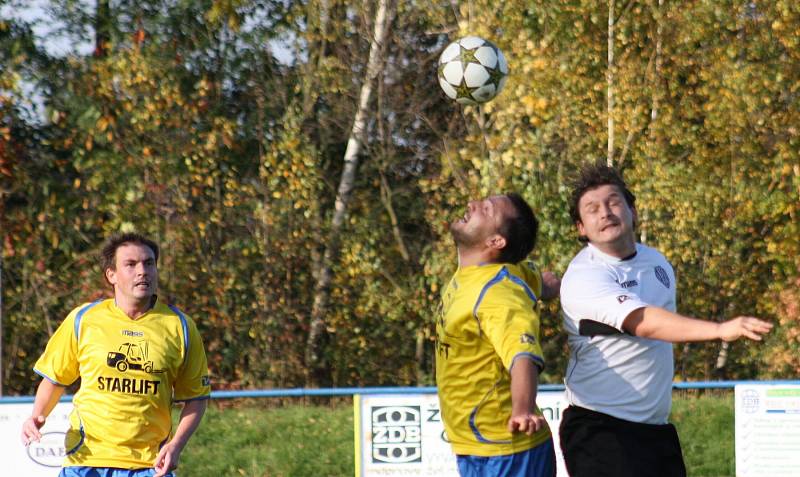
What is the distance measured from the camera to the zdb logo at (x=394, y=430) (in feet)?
31.1

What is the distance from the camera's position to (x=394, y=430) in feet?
31.2

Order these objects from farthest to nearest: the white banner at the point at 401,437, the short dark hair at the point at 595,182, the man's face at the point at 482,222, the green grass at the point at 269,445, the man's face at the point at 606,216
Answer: the green grass at the point at 269,445
the white banner at the point at 401,437
the short dark hair at the point at 595,182
the man's face at the point at 606,216
the man's face at the point at 482,222

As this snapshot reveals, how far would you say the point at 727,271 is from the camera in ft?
53.4

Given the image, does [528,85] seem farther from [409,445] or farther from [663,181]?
[409,445]

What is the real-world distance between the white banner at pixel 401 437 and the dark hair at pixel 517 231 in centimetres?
519

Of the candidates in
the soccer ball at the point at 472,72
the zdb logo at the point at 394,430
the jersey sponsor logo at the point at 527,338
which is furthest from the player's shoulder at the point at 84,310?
the soccer ball at the point at 472,72

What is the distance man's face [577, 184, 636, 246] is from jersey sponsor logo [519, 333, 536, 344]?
712 mm

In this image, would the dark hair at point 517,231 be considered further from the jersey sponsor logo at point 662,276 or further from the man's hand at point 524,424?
the man's hand at point 524,424

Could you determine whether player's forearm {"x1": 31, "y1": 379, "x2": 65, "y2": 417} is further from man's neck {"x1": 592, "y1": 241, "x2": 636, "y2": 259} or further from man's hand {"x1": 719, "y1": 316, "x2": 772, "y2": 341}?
man's hand {"x1": 719, "y1": 316, "x2": 772, "y2": 341}

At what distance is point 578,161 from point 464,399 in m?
11.0

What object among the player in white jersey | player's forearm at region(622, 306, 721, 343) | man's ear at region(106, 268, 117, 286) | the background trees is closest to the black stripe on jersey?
the player in white jersey

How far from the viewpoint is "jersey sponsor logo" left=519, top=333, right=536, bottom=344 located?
3.96 m

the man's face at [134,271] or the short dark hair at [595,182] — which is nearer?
the short dark hair at [595,182]

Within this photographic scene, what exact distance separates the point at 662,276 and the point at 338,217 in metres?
12.1
